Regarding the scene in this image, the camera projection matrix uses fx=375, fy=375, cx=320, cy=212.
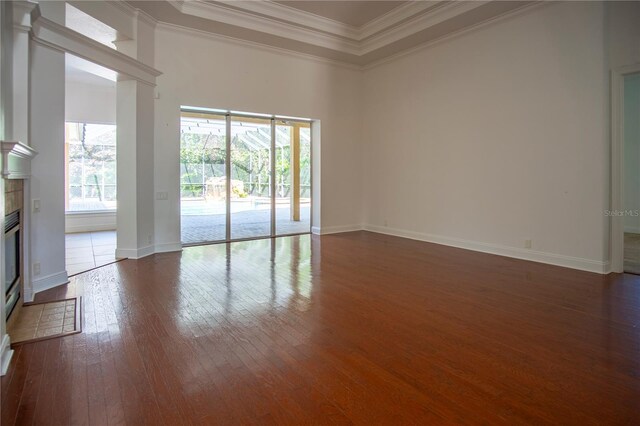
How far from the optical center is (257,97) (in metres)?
7.05

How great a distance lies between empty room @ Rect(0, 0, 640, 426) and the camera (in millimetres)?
2215

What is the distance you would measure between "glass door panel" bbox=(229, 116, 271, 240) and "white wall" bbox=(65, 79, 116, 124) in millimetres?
4103

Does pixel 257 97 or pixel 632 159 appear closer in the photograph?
pixel 257 97

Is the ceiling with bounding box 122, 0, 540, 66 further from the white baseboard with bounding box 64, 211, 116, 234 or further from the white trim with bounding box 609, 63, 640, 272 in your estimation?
the white baseboard with bounding box 64, 211, 116, 234

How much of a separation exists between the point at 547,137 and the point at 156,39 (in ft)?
19.9

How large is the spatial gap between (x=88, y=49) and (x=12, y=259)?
2752 millimetres

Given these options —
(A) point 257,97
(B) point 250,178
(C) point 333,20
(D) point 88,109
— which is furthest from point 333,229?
(D) point 88,109

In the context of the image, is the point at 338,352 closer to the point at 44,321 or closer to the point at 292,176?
the point at 44,321

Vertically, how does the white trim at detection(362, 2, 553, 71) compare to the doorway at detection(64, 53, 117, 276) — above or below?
above

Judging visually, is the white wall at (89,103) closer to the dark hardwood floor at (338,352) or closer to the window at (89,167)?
the window at (89,167)

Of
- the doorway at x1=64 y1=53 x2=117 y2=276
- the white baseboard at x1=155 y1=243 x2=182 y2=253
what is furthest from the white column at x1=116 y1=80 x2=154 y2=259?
the doorway at x1=64 y1=53 x2=117 y2=276

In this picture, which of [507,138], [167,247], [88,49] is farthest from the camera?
[167,247]

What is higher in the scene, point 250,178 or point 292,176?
point 292,176

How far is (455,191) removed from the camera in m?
6.57
